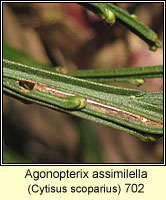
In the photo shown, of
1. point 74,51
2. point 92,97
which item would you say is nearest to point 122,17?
point 92,97

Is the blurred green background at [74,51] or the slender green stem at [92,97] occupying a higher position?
the blurred green background at [74,51]

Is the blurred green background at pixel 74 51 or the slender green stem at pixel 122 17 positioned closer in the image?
the slender green stem at pixel 122 17

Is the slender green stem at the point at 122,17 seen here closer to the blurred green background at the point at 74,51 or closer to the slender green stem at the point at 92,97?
the slender green stem at the point at 92,97

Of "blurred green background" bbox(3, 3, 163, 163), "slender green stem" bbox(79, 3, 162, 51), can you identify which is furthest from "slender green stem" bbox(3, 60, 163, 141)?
"blurred green background" bbox(3, 3, 163, 163)

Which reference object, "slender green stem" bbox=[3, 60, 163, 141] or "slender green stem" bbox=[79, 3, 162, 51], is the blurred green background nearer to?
"slender green stem" bbox=[79, 3, 162, 51]

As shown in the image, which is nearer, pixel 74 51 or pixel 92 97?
pixel 92 97

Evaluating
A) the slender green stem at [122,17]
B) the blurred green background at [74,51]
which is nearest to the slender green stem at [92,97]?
the slender green stem at [122,17]

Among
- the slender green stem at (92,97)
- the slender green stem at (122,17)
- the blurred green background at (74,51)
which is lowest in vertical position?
the slender green stem at (92,97)

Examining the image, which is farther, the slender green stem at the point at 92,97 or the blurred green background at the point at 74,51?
the blurred green background at the point at 74,51

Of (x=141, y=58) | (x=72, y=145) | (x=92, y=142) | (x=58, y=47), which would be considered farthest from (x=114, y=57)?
(x=72, y=145)

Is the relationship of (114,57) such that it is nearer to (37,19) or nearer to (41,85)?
(37,19)

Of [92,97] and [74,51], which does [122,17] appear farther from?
[74,51]

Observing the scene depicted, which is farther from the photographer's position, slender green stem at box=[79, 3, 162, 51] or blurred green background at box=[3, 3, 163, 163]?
blurred green background at box=[3, 3, 163, 163]
